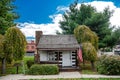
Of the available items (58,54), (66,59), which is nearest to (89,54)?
(66,59)

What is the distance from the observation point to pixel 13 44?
24344 mm

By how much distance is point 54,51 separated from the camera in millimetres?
29562

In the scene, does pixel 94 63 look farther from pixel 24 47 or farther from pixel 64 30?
pixel 64 30

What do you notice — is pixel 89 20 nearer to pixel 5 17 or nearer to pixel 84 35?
pixel 84 35

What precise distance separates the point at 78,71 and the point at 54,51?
4.27 m

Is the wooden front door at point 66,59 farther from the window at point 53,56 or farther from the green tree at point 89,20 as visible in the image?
the green tree at point 89,20

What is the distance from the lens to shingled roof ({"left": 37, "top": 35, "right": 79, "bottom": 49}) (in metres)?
29.1

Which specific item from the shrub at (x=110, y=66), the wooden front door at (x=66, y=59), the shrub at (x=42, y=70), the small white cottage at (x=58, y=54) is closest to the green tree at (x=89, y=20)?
the small white cottage at (x=58, y=54)

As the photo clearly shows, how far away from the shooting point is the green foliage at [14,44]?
79.3ft

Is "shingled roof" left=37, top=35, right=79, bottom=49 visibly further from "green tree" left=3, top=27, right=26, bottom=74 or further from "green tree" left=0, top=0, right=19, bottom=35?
"green tree" left=0, top=0, right=19, bottom=35

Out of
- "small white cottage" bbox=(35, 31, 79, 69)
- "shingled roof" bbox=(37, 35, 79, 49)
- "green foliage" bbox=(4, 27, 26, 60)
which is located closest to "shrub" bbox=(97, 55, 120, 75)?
"shingled roof" bbox=(37, 35, 79, 49)

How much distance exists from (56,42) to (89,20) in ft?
46.8

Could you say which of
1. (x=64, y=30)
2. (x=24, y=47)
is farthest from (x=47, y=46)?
(x=64, y=30)

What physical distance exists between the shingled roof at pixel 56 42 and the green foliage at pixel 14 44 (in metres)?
4.38
